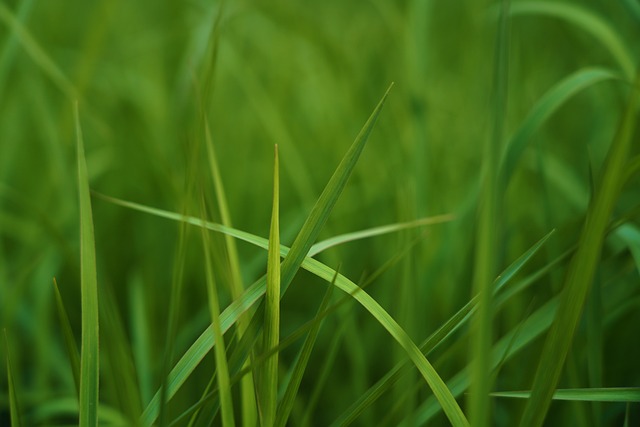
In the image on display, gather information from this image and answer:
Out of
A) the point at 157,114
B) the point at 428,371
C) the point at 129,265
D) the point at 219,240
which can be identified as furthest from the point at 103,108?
the point at 428,371

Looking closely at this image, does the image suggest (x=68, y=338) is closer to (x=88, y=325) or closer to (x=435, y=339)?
(x=88, y=325)

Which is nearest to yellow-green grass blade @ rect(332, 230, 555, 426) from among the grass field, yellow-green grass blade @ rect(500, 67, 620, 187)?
the grass field

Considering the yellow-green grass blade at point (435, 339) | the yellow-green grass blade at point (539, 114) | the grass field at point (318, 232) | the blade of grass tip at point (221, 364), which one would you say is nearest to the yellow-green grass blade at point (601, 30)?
the grass field at point (318, 232)

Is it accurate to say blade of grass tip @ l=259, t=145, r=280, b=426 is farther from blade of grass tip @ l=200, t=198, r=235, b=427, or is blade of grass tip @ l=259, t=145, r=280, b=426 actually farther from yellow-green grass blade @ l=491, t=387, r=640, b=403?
yellow-green grass blade @ l=491, t=387, r=640, b=403

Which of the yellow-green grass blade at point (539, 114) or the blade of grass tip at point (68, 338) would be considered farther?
the yellow-green grass blade at point (539, 114)

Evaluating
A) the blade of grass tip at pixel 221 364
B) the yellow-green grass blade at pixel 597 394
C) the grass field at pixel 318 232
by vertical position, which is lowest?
the yellow-green grass blade at pixel 597 394

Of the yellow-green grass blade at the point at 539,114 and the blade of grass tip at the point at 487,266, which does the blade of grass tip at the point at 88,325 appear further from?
the yellow-green grass blade at the point at 539,114

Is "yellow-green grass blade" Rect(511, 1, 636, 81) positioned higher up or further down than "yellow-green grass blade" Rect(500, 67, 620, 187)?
higher up
